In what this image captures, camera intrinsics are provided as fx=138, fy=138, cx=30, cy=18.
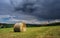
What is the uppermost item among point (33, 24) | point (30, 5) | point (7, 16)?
point (30, 5)

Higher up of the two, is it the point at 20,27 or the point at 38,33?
the point at 20,27

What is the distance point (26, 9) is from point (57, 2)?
2.15ft

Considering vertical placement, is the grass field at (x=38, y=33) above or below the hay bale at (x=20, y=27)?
below

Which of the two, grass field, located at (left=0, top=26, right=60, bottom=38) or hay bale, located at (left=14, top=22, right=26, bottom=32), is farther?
hay bale, located at (left=14, top=22, right=26, bottom=32)

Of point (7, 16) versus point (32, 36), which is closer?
point (32, 36)

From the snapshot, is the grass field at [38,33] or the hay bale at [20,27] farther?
the hay bale at [20,27]

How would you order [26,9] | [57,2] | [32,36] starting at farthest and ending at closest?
1. [26,9]
2. [57,2]
3. [32,36]

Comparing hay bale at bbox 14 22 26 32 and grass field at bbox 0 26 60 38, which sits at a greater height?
hay bale at bbox 14 22 26 32

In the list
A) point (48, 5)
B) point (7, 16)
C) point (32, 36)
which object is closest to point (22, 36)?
point (32, 36)

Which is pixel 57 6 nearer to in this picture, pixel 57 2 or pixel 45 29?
pixel 57 2

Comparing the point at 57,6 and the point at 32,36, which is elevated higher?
the point at 57,6

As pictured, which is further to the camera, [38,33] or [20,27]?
[20,27]

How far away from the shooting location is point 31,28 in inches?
116

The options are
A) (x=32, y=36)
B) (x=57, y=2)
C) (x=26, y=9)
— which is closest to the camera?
(x=32, y=36)
